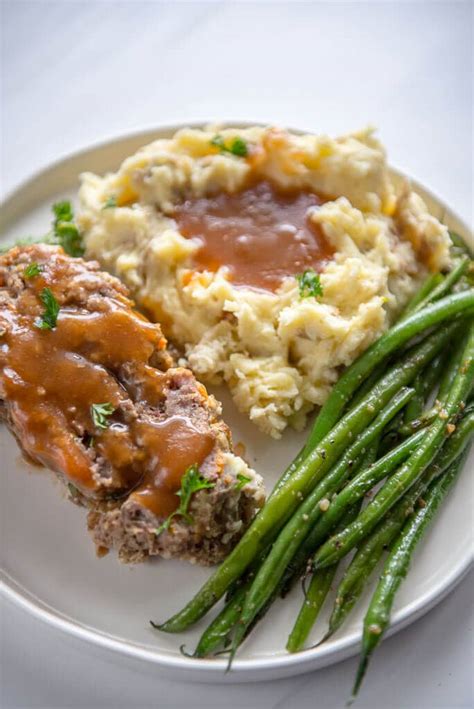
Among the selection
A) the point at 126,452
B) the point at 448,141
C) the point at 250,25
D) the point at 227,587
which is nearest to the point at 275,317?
the point at 126,452

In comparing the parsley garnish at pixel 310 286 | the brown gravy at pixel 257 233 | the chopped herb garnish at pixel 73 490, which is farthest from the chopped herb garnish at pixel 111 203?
the chopped herb garnish at pixel 73 490

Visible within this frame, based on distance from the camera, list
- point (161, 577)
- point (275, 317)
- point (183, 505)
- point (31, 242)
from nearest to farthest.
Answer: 1. point (183, 505)
2. point (161, 577)
3. point (275, 317)
4. point (31, 242)

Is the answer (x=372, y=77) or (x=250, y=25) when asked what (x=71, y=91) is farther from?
(x=372, y=77)

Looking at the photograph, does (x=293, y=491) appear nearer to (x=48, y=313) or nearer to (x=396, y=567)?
(x=396, y=567)

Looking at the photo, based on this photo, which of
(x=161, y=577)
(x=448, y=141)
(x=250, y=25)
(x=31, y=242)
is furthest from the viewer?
(x=250, y=25)

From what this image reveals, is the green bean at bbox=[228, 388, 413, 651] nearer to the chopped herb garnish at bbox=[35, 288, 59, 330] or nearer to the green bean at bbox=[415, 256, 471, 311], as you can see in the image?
the green bean at bbox=[415, 256, 471, 311]

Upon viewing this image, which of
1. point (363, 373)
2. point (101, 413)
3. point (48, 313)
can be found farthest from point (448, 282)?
point (48, 313)
